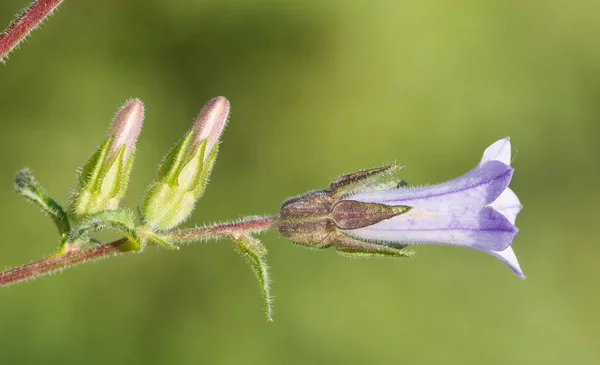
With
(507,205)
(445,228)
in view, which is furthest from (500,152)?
(445,228)

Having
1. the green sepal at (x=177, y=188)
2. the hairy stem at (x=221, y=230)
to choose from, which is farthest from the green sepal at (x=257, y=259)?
the green sepal at (x=177, y=188)

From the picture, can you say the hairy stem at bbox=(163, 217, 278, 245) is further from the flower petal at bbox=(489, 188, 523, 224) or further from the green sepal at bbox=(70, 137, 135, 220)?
the flower petal at bbox=(489, 188, 523, 224)

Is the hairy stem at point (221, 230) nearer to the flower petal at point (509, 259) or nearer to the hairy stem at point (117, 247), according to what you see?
the hairy stem at point (117, 247)

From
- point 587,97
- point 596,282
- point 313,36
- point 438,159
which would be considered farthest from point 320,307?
point 587,97

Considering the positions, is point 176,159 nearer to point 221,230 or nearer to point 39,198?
point 221,230

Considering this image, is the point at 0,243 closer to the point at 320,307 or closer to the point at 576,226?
the point at 320,307

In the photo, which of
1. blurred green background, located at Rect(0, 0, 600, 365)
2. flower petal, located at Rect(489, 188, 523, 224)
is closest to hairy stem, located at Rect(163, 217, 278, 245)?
flower petal, located at Rect(489, 188, 523, 224)

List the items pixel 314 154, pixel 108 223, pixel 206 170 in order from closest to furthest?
pixel 108 223 → pixel 206 170 → pixel 314 154
